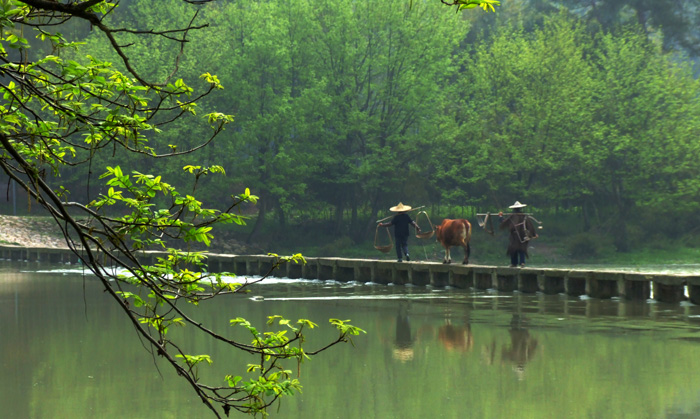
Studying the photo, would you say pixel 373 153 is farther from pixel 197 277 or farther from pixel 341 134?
pixel 197 277

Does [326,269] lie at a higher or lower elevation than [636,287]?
higher

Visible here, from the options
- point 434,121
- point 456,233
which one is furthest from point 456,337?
point 434,121

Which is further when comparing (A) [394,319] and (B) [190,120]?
(B) [190,120]

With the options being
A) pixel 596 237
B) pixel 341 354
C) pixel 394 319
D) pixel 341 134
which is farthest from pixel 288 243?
pixel 341 354

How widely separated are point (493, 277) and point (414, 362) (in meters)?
13.3

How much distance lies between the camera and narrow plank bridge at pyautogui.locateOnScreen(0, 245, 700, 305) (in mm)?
23719

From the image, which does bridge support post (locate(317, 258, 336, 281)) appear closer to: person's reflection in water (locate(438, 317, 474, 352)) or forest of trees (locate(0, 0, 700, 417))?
person's reflection in water (locate(438, 317, 474, 352))

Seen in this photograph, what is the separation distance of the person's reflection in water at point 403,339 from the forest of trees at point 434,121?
29998 mm

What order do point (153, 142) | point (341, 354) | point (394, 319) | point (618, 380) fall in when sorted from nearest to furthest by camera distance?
point (618, 380) → point (341, 354) → point (394, 319) → point (153, 142)

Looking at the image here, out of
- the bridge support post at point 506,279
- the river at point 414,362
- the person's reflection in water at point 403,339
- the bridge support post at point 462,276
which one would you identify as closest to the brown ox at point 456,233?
the bridge support post at point 462,276

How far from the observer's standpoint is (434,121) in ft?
170

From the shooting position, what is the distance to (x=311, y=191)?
5394 cm

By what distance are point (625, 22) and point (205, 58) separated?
73.2ft

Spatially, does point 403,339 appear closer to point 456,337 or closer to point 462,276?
point 456,337
